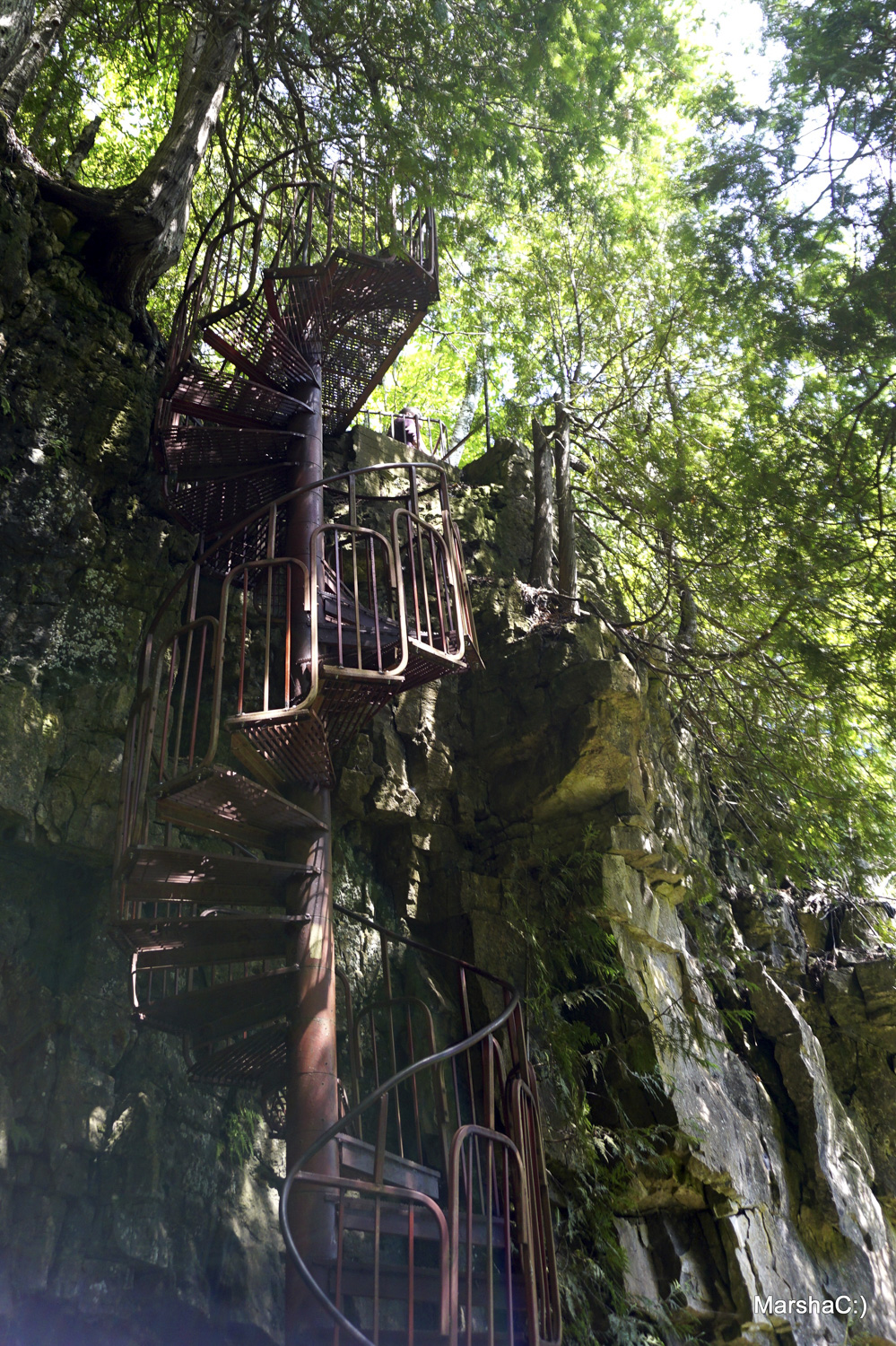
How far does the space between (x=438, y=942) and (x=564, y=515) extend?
3.08 meters

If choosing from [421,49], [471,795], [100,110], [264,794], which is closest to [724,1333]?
[471,795]

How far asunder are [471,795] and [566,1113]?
187cm

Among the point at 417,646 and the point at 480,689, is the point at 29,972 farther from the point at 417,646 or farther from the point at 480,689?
the point at 480,689

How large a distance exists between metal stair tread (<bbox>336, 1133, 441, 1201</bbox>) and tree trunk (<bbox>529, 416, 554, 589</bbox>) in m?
3.67

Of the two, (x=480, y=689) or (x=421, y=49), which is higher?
(x=421, y=49)

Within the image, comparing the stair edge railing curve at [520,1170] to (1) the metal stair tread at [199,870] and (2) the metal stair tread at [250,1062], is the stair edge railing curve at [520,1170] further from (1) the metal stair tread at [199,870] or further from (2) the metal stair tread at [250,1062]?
(1) the metal stair tread at [199,870]

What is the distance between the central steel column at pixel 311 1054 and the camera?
3.36 meters

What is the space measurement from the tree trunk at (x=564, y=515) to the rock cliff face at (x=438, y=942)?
0.91 feet

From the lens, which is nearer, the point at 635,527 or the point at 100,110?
the point at 635,527

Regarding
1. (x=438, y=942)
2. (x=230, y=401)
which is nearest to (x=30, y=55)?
(x=230, y=401)

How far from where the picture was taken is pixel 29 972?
406cm

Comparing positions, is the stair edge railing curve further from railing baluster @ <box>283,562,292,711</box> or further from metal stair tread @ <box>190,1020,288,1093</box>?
railing baluster @ <box>283,562,292,711</box>

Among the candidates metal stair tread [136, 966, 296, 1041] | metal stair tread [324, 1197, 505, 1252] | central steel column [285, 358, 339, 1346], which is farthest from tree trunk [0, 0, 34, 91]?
metal stair tread [324, 1197, 505, 1252]

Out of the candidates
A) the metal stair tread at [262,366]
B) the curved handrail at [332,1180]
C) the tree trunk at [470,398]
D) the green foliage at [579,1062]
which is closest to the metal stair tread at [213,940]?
the curved handrail at [332,1180]
